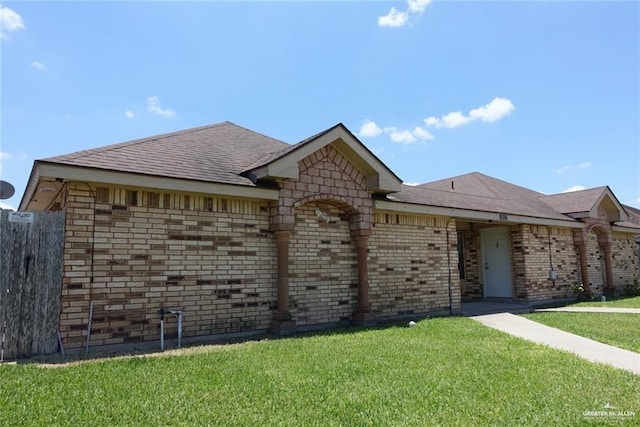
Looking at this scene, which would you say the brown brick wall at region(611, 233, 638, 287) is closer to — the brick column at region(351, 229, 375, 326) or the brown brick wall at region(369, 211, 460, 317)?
the brown brick wall at region(369, 211, 460, 317)

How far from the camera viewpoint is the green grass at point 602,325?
7289mm

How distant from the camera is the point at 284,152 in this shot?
8.31m

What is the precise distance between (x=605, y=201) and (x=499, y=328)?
11.0 meters

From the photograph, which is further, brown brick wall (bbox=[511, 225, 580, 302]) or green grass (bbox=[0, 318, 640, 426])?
brown brick wall (bbox=[511, 225, 580, 302])

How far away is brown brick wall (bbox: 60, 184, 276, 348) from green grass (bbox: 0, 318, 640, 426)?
1.05 meters

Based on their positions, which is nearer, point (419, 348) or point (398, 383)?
point (398, 383)

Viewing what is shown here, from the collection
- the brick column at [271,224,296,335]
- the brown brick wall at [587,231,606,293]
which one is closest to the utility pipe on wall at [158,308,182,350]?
the brick column at [271,224,296,335]

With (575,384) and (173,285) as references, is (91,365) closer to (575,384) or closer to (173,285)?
(173,285)

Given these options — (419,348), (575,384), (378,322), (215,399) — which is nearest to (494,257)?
(378,322)

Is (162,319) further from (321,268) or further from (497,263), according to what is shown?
(497,263)

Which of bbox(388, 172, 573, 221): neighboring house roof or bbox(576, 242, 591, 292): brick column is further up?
bbox(388, 172, 573, 221): neighboring house roof

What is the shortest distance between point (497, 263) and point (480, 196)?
235 centimetres

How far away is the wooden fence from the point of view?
19.9 feet

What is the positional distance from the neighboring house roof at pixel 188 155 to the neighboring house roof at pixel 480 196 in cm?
365
